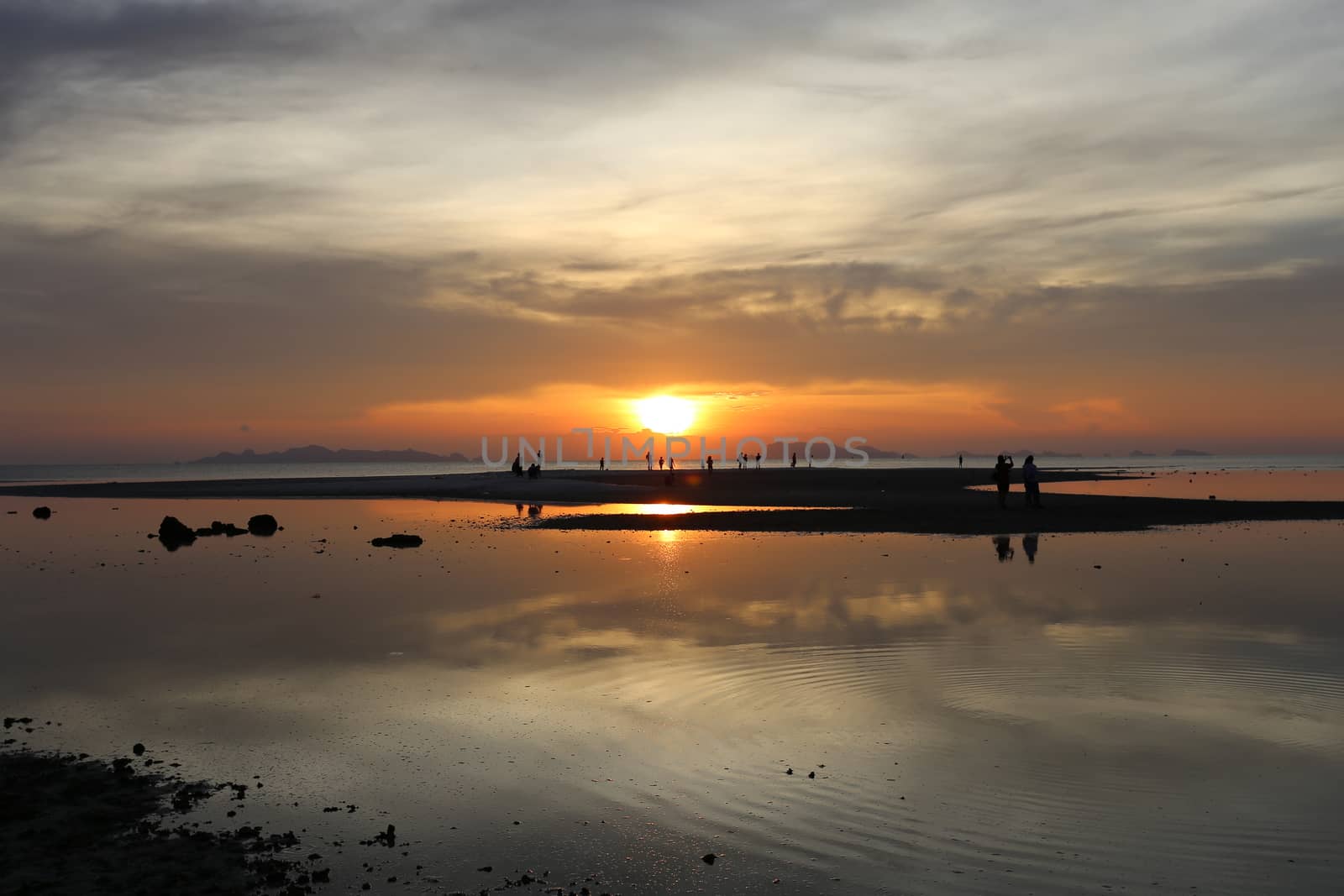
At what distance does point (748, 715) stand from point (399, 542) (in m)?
26.8

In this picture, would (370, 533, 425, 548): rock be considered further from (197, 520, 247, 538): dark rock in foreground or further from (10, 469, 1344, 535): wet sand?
(197, 520, 247, 538): dark rock in foreground

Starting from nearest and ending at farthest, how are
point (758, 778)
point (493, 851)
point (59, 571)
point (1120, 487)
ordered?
point (493, 851)
point (758, 778)
point (59, 571)
point (1120, 487)

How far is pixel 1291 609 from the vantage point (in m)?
20.8

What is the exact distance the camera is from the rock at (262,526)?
45341 mm

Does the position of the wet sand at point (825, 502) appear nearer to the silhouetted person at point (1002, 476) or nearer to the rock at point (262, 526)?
the silhouetted person at point (1002, 476)

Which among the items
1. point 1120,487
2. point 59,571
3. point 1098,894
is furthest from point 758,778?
point 1120,487

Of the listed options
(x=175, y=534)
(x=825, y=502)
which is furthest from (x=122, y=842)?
(x=825, y=502)

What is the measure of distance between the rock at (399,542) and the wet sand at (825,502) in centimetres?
957

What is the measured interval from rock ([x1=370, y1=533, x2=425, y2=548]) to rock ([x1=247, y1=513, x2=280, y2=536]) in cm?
919

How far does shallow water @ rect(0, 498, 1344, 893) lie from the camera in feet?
28.8

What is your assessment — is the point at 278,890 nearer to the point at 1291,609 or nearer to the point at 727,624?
the point at 727,624

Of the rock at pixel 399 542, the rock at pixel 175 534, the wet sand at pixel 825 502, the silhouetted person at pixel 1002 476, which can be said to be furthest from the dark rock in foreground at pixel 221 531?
the silhouetted person at pixel 1002 476

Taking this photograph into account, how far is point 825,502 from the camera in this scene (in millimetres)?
61156

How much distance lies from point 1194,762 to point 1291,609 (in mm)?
11930
